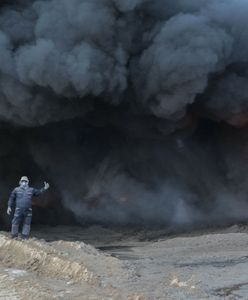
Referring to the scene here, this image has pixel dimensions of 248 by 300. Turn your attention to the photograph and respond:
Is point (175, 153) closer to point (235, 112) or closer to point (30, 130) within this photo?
point (235, 112)

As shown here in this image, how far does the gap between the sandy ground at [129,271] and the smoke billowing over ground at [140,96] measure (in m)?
4.70

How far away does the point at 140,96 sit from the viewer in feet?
55.5

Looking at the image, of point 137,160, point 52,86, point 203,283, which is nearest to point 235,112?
point 137,160

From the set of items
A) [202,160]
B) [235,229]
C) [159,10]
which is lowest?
[235,229]

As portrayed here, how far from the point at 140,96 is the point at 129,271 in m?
9.09

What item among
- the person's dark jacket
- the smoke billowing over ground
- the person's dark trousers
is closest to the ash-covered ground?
the smoke billowing over ground

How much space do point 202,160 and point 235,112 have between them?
2.21 meters

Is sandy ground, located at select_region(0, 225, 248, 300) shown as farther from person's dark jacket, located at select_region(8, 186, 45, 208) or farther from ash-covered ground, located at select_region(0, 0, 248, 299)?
ash-covered ground, located at select_region(0, 0, 248, 299)

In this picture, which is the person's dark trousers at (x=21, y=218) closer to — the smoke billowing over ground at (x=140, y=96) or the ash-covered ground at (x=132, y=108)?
the ash-covered ground at (x=132, y=108)

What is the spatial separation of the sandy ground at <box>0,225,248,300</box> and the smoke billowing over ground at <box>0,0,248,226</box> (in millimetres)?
4697

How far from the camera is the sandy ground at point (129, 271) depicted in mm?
7086

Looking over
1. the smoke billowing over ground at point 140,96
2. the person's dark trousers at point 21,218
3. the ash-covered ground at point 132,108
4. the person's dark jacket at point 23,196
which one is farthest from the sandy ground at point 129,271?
the smoke billowing over ground at point 140,96

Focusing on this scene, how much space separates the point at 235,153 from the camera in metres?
16.6

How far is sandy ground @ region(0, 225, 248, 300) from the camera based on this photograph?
279 inches
